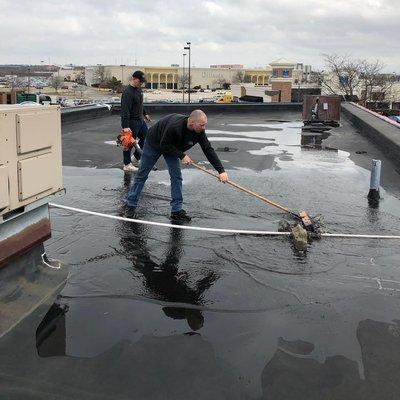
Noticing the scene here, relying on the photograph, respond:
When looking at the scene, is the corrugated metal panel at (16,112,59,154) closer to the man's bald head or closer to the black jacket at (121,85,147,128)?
the man's bald head

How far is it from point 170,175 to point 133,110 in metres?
2.75

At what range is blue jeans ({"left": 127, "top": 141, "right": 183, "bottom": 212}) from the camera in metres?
6.57

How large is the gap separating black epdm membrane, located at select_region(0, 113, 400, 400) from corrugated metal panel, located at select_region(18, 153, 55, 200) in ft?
2.90

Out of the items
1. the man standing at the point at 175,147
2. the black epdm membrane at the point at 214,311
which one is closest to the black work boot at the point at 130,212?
the man standing at the point at 175,147

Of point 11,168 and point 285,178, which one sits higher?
point 11,168

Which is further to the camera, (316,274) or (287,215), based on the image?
(287,215)

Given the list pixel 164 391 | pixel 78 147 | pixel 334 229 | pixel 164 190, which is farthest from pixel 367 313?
pixel 78 147

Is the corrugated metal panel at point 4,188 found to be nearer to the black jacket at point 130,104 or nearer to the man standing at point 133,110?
the man standing at point 133,110

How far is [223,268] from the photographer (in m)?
4.85

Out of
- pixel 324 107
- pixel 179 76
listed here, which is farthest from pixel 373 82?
pixel 179 76

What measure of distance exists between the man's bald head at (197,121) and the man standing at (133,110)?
293cm

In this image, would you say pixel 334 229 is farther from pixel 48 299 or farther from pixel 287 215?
pixel 48 299

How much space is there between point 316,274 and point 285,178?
15.2 ft

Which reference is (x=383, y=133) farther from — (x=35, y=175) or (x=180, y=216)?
(x=35, y=175)
